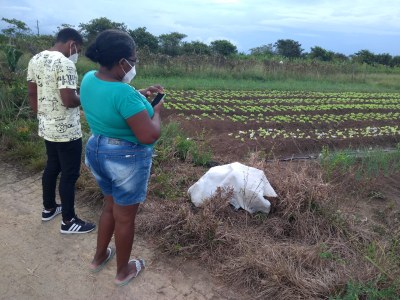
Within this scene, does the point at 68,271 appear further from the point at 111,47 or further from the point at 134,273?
the point at 111,47

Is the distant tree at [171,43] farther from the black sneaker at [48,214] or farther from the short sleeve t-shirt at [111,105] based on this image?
the short sleeve t-shirt at [111,105]

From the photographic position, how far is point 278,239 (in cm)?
346

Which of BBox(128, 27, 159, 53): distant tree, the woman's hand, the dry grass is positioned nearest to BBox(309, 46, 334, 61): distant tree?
BBox(128, 27, 159, 53): distant tree

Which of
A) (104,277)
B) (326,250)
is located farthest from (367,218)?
(104,277)

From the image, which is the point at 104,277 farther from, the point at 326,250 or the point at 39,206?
the point at 326,250

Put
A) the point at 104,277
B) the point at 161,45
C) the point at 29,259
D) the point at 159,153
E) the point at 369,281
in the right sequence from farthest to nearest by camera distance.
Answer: the point at 161,45, the point at 159,153, the point at 29,259, the point at 104,277, the point at 369,281

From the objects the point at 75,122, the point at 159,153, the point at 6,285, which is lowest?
the point at 6,285

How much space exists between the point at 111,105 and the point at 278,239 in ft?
6.52

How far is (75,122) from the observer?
3.36 m

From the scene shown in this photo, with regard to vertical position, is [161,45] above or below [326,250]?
above

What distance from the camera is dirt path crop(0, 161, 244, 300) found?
2.77 m

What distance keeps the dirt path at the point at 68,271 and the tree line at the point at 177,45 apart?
8446 millimetres

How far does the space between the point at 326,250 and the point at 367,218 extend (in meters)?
1.05

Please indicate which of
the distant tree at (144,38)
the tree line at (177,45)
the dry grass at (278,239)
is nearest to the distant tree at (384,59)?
the tree line at (177,45)
